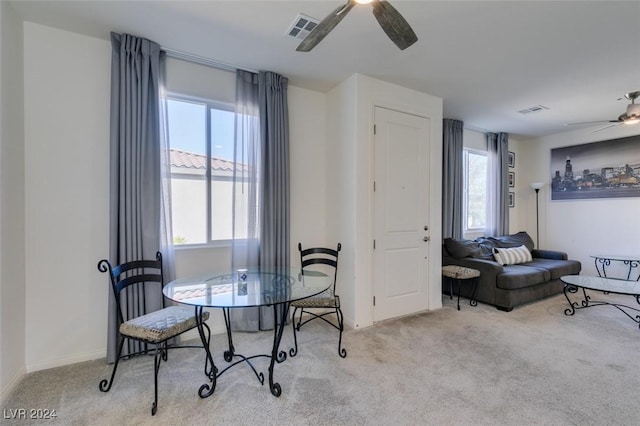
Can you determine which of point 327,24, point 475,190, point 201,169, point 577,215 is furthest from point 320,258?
point 577,215

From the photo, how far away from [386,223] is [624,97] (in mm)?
3379

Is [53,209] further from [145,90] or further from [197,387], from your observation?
[197,387]

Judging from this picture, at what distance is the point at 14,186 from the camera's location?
2.07 metres

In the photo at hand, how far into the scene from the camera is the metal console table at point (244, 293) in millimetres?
1869

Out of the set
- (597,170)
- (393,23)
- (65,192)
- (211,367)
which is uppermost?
(393,23)

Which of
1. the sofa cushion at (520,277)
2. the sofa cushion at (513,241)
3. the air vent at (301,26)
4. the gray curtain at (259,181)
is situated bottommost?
the sofa cushion at (520,277)

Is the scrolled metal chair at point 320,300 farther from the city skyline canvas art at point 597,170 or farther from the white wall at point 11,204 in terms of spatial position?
the city skyline canvas art at point 597,170

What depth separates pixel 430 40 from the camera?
8.00 feet

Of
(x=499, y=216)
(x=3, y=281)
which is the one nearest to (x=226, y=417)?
(x=3, y=281)

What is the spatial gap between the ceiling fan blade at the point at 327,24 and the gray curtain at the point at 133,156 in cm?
150

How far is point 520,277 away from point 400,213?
5.96 ft

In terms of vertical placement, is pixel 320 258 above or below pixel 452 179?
below

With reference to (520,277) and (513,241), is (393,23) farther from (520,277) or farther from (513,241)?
(513,241)

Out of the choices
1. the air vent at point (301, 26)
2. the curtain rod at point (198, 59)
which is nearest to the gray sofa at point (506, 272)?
the air vent at point (301, 26)
